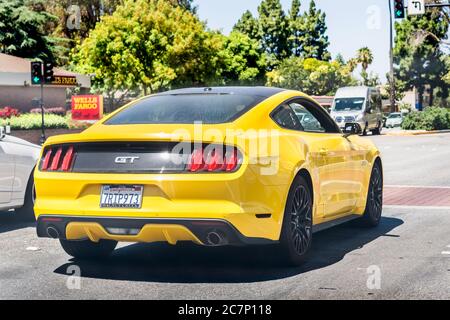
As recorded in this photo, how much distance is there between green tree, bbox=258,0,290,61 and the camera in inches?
4633

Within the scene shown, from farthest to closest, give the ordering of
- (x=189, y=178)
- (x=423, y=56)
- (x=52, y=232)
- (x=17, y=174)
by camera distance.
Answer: (x=423, y=56)
(x=17, y=174)
(x=52, y=232)
(x=189, y=178)

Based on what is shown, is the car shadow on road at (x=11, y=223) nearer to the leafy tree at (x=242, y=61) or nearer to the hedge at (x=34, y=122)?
the hedge at (x=34, y=122)

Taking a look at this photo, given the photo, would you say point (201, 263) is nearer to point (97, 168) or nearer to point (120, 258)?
point (120, 258)

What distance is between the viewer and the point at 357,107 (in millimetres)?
45406

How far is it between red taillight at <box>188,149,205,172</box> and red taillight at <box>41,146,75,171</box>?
1.11 meters

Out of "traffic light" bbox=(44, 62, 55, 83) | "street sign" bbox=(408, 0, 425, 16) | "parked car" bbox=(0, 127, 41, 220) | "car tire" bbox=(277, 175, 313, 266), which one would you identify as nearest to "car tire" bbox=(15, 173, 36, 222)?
"parked car" bbox=(0, 127, 41, 220)

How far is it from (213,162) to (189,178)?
0.23m

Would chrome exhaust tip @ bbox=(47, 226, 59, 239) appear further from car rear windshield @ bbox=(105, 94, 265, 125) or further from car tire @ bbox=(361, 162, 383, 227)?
car tire @ bbox=(361, 162, 383, 227)

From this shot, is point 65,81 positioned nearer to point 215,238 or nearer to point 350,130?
point 350,130

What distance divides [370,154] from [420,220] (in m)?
1.46

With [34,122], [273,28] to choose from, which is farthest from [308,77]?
[34,122]

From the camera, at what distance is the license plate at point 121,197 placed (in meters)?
6.61

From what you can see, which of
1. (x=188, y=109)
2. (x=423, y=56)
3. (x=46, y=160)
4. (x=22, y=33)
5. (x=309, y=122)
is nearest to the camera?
(x=46, y=160)
